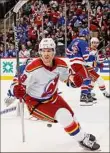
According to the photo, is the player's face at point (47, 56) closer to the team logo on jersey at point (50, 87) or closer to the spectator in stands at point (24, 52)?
the team logo on jersey at point (50, 87)

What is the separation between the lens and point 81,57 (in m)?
5.44

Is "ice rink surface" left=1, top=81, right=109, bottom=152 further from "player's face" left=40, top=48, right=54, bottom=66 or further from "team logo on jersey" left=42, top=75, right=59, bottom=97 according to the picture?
"player's face" left=40, top=48, right=54, bottom=66

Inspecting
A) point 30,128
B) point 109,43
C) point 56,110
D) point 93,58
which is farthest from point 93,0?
point 56,110

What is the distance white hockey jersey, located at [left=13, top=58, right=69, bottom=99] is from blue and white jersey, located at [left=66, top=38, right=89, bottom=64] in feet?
6.52

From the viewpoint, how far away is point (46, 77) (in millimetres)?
3285

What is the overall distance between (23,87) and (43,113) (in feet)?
0.90

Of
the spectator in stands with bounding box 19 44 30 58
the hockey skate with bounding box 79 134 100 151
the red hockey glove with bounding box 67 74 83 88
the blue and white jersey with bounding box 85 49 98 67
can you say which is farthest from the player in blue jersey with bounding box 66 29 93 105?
the spectator in stands with bounding box 19 44 30 58

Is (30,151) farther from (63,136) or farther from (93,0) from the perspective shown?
(93,0)

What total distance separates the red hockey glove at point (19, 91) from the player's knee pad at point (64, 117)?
1.08 feet

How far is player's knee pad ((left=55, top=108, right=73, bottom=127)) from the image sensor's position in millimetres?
3164

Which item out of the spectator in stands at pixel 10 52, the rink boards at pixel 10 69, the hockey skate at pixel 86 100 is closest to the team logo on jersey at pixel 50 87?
the hockey skate at pixel 86 100

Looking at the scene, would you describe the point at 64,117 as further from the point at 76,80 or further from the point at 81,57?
the point at 81,57

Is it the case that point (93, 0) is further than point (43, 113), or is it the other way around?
point (93, 0)

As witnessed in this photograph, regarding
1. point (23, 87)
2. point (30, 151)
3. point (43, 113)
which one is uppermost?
point (23, 87)
